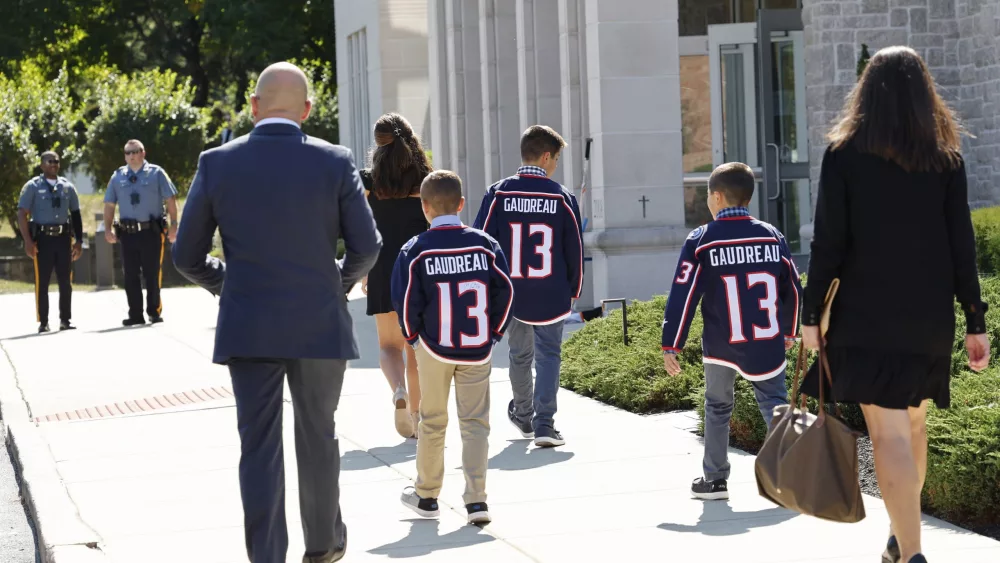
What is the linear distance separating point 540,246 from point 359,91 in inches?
781

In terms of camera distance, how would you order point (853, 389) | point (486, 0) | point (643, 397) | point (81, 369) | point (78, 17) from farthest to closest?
1. point (78, 17)
2. point (486, 0)
3. point (81, 369)
4. point (643, 397)
5. point (853, 389)

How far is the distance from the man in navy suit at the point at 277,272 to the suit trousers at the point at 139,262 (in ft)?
38.6

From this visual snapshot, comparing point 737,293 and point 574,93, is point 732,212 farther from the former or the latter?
point 574,93

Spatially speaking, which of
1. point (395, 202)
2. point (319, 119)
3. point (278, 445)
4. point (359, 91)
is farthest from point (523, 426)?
point (319, 119)

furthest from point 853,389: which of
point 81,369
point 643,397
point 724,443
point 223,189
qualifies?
point 81,369

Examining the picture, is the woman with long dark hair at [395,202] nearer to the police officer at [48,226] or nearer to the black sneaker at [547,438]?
→ the black sneaker at [547,438]

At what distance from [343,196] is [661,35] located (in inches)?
407

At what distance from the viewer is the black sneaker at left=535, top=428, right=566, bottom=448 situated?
26.9 feet

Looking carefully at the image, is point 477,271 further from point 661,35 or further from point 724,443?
point 661,35

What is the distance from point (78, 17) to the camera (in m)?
45.1

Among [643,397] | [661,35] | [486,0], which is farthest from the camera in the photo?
[486,0]

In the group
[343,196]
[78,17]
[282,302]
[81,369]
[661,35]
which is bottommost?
[81,369]

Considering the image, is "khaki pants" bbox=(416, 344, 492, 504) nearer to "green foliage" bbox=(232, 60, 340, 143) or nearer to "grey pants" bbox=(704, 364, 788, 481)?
"grey pants" bbox=(704, 364, 788, 481)

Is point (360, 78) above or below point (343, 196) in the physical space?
above
